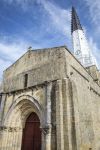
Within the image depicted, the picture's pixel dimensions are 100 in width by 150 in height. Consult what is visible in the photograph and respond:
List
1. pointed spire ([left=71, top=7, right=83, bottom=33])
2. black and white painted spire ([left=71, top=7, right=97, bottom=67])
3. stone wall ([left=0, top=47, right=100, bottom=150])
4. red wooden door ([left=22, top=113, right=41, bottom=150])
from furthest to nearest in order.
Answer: pointed spire ([left=71, top=7, right=83, bottom=33]), black and white painted spire ([left=71, top=7, right=97, bottom=67]), red wooden door ([left=22, top=113, right=41, bottom=150]), stone wall ([left=0, top=47, right=100, bottom=150])

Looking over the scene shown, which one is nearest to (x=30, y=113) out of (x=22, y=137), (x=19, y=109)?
(x=19, y=109)

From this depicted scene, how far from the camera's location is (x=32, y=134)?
10.1 metres

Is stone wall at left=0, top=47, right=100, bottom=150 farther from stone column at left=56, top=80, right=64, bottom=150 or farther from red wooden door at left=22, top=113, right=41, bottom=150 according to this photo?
red wooden door at left=22, top=113, right=41, bottom=150

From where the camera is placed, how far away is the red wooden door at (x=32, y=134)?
9586mm

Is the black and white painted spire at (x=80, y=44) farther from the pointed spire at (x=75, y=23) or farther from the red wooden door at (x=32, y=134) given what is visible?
the red wooden door at (x=32, y=134)

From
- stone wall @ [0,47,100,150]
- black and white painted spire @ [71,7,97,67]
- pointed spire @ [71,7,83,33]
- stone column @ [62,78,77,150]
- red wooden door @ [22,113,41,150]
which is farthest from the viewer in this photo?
pointed spire @ [71,7,83,33]

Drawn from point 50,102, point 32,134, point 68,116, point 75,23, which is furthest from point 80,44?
point 68,116

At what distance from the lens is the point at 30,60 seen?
38.0ft

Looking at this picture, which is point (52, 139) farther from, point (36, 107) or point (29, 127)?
point (29, 127)

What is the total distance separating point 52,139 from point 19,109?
11.7ft

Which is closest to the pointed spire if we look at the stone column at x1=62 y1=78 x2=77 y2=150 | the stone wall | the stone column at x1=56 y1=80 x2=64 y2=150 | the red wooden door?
the stone wall

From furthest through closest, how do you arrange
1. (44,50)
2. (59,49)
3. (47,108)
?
1. (44,50)
2. (59,49)
3. (47,108)

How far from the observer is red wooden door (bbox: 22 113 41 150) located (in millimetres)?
9586

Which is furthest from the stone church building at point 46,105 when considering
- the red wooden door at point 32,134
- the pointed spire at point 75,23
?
the pointed spire at point 75,23
